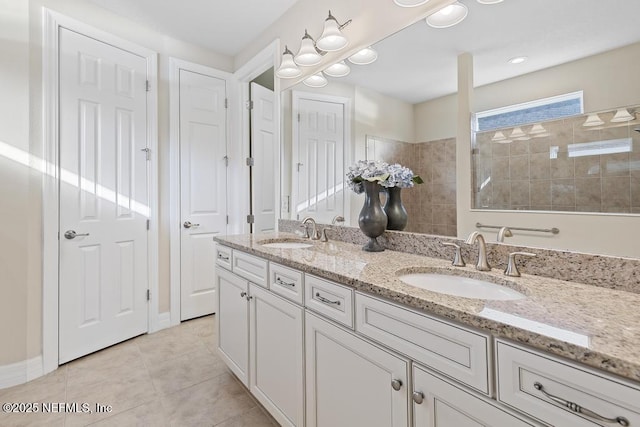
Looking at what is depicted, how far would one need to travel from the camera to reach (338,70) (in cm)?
198

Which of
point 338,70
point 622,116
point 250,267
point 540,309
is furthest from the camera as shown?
point 338,70

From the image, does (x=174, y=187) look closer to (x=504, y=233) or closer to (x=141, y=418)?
(x=141, y=418)

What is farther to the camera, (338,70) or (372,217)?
(338,70)

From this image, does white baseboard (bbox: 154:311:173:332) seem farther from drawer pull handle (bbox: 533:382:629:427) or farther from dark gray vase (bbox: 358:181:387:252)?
drawer pull handle (bbox: 533:382:629:427)

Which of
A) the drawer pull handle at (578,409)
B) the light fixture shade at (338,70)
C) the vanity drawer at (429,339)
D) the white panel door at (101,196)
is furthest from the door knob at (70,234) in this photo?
the drawer pull handle at (578,409)

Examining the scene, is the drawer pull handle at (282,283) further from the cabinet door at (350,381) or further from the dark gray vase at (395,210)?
the dark gray vase at (395,210)

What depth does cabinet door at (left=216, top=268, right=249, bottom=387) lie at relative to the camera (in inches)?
66.6

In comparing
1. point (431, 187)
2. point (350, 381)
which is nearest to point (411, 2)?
point (431, 187)

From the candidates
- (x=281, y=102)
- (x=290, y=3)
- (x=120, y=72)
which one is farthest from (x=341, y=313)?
(x=120, y=72)

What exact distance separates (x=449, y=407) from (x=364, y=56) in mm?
1717

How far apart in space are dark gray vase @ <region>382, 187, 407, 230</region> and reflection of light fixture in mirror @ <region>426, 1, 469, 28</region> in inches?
30.0

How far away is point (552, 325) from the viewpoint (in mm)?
643

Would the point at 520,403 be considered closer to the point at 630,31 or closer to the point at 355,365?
the point at 355,365

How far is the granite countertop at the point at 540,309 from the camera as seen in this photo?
0.55 meters
